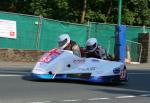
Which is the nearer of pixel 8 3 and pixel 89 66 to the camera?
pixel 89 66

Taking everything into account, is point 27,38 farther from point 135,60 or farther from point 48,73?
point 48,73

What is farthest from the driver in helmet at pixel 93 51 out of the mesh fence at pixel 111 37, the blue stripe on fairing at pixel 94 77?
the mesh fence at pixel 111 37

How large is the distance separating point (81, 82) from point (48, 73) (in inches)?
54.6

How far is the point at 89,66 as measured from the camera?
53.7 ft

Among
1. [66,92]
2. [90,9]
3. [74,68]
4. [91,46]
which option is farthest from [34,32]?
[90,9]

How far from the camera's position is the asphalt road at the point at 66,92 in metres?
12.9

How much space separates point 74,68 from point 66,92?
1.99 m

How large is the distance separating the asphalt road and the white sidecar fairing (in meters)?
0.22

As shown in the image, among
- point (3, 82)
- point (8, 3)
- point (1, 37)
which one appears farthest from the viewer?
point (8, 3)

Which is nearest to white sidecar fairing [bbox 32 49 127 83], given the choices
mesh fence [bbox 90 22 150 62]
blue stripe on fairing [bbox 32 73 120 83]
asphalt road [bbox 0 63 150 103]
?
blue stripe on fairing [bbox 32 73 120 83]

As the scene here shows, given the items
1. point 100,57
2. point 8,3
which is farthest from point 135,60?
point 100,57

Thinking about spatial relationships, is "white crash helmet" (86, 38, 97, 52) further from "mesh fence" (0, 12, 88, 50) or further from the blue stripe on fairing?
"mesh fence" (0, 12, 88, 50)

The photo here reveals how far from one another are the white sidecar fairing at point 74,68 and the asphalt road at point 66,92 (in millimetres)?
218

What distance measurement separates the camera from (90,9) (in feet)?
132
